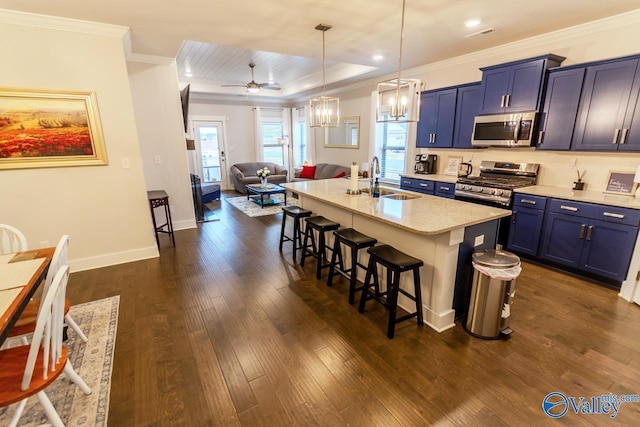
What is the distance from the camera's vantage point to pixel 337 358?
2.11 meters

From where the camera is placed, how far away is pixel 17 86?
2.94 meters

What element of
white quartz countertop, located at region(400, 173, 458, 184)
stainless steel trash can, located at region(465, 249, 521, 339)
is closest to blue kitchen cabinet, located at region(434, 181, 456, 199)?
white quartz countertop, located at region(400, 173, 458, 184)

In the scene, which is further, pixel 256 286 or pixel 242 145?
pixel 242 145

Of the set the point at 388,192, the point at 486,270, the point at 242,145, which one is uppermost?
the point at 242,145

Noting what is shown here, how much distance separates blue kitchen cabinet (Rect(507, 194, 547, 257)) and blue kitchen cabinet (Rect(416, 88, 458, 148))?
1.55 m

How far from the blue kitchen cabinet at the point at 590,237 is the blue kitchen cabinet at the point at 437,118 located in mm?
1950

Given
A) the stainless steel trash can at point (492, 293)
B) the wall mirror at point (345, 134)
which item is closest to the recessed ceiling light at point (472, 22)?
the stainless steel trash can at point (492, 293)

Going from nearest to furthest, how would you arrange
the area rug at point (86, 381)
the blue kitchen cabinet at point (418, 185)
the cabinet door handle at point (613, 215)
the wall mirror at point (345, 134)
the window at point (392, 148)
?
the area rug at point (86, 381)
the cabinet door handle at point (613, 215)
the blue kitchen cabinet at point (418, 185)
the window at point (392, 148)
the wall mirror at point (345, 134)

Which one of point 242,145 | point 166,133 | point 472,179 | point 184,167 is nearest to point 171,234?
point 184,167

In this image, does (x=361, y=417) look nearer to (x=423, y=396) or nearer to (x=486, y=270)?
(x=423, y=396)

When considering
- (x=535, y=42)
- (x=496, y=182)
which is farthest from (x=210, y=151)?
(x=535, y=42)

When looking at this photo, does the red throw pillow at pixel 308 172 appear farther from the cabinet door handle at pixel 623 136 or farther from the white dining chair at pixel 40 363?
the white dining chair at pixel 40 363

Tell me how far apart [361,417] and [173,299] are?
2.13 metres

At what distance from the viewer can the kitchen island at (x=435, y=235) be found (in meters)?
2.25
